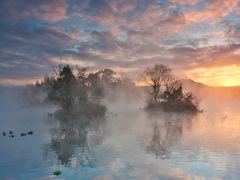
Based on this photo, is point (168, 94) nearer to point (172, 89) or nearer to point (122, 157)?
point (172, 89)

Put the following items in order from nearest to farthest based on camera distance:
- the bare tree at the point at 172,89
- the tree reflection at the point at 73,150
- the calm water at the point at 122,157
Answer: the calm water at the point at 122,157, the tree reflection at the point at 73,150, the bare tree at the point at 172,89

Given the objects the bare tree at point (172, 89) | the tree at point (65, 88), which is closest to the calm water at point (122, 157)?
the tree at point (65, 88)

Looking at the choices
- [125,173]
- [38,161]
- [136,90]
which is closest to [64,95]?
[38,161]

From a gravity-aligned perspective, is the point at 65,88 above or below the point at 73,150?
above

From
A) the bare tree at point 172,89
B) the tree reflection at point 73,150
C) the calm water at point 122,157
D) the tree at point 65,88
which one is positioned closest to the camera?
the calm water at point 122,157

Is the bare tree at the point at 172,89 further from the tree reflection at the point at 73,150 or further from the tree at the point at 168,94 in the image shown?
the tree reflection at the point at 73,150

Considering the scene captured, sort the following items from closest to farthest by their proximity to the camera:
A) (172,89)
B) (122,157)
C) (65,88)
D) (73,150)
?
1. (122,157)
2. (73,150)
3. (65,88)
4. (172,89)

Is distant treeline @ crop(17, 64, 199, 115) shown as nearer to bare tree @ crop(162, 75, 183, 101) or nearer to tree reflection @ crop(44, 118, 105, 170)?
bare tree @ crop(162, 75, 183, 101)

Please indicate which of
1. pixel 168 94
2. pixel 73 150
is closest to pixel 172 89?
pixel 168 94

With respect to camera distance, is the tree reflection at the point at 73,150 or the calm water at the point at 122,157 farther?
the tree reflection at the point at 73,150

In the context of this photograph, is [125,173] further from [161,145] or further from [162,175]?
[161,145]

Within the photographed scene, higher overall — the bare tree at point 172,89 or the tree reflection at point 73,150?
the bare tree at point 172,89

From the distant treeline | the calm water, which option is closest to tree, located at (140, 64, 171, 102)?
the distant treeline

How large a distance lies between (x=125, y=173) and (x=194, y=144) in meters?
16.0
